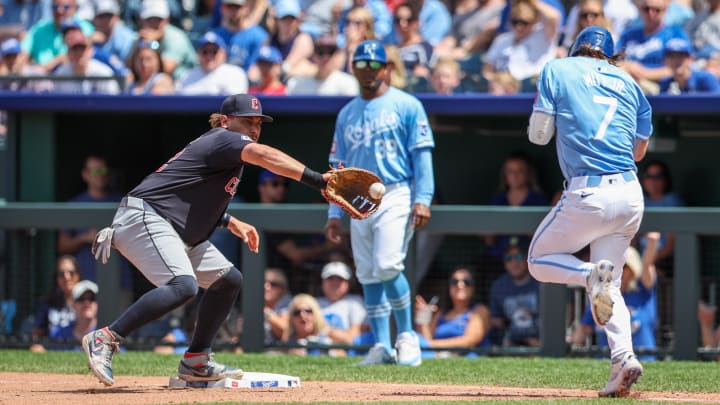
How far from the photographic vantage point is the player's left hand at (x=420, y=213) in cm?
775

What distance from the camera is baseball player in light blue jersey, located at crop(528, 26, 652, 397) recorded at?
5703 mm

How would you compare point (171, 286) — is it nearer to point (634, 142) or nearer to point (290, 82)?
point (634, 142)

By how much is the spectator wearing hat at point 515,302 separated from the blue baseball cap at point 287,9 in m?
3.56

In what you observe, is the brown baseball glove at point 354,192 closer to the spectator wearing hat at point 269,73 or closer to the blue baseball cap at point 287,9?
the spectator wearing hat at point 269,73

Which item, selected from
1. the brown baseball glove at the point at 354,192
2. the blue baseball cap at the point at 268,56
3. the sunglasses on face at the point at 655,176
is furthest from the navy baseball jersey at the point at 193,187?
the sunglasses on face at the point at 655,176

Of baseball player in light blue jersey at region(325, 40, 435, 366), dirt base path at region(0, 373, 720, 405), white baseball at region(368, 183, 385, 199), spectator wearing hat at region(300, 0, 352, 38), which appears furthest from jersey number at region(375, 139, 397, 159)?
spectator wearing hat at region(300, 0, 352, 38)

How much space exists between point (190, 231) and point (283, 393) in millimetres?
956

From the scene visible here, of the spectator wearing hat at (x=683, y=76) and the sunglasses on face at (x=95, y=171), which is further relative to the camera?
the sunglasses on face at (x=95, y=171)

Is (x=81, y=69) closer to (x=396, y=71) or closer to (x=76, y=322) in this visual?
(x=76, y=322)

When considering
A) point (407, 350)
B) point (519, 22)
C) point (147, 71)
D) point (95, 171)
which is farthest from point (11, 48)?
point (407, 350)

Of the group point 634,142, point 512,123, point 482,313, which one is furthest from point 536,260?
point 512,123

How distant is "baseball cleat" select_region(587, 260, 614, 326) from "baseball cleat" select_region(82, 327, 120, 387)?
2347mm

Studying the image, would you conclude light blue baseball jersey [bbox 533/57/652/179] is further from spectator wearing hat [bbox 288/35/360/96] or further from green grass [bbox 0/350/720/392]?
spectator wearing hat [bbox 288/35/360/96]

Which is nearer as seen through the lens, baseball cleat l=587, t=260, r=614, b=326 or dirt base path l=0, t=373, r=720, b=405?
baseball cleat l=587, t=260, r=614, b=326
